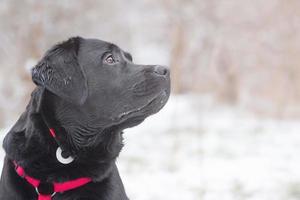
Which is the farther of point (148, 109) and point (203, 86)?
point (203, 86)

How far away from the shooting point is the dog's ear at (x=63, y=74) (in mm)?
3559

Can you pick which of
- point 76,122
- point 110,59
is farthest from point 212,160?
point 76,122

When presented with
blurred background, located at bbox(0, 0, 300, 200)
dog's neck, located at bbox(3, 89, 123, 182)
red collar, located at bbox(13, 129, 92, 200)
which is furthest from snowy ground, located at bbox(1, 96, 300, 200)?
red collar, located at bbox(13, 129, 92, 200)

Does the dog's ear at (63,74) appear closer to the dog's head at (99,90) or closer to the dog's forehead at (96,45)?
the dog's head at (99,90)

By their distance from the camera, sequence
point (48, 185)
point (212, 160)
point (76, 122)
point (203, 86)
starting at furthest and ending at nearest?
point (203, 86) < point (212, 160) < point (76, 122) < point (48, 185)

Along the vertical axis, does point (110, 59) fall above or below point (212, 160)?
above

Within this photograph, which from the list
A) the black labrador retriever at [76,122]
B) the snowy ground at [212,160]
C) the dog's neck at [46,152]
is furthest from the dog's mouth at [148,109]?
the snowy ground at [212,160]

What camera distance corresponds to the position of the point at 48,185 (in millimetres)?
3541

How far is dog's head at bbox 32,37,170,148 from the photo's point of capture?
366 cm

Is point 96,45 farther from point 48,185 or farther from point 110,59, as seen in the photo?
point 48,185

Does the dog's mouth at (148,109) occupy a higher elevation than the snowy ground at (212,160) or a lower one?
higher

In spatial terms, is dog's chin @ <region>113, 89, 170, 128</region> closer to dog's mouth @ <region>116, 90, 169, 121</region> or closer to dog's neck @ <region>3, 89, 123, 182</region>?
dog's mouth @ <region>116, 90, 169, 121</region>

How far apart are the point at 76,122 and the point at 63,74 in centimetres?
32

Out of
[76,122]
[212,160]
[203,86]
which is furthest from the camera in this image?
[203,86]
